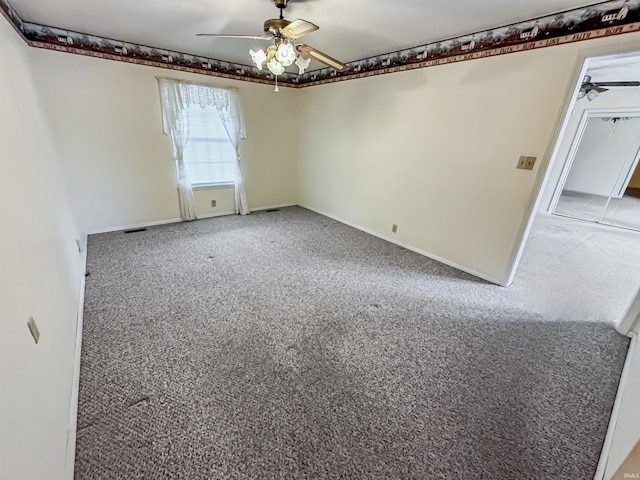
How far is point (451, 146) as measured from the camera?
2.94 metres

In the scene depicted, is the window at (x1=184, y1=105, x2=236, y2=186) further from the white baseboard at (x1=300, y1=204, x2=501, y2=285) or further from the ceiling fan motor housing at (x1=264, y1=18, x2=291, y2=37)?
the ceiling fan motor housing at (x1=264, y1=18, x2=291, y2=37)

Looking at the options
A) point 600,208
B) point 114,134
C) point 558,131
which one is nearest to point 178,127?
point 114,134

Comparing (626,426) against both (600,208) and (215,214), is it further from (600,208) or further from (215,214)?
(600,208)

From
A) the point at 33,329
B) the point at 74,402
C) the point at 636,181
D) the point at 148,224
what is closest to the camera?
the point at 33,329

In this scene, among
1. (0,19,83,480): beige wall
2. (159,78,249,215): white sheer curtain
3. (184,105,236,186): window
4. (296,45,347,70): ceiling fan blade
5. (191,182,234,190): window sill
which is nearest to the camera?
(0,19,83,480): beige wall

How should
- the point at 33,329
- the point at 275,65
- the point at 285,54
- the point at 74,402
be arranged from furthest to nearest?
the point at 275,65
the point at 285,54
the point at 74,402
the point at 33,329

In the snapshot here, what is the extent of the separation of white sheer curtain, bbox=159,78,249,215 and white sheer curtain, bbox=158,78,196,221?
24 millimetres

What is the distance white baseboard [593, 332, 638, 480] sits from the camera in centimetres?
119

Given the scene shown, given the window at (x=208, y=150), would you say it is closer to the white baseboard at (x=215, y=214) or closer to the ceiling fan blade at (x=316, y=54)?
the white baseboard at (x=215, y=214)

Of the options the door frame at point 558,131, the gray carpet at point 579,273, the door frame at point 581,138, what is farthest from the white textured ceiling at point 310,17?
the door frame at point 581,138

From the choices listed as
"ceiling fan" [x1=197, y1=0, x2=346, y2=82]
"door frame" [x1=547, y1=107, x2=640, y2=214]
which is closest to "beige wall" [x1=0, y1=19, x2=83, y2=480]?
"ceiling fan" [x1=197, y1=0, x2=346, y2=82]

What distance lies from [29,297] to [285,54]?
202 cm

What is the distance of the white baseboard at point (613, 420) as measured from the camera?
3.89 feet

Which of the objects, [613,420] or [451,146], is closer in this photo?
[613,420]
